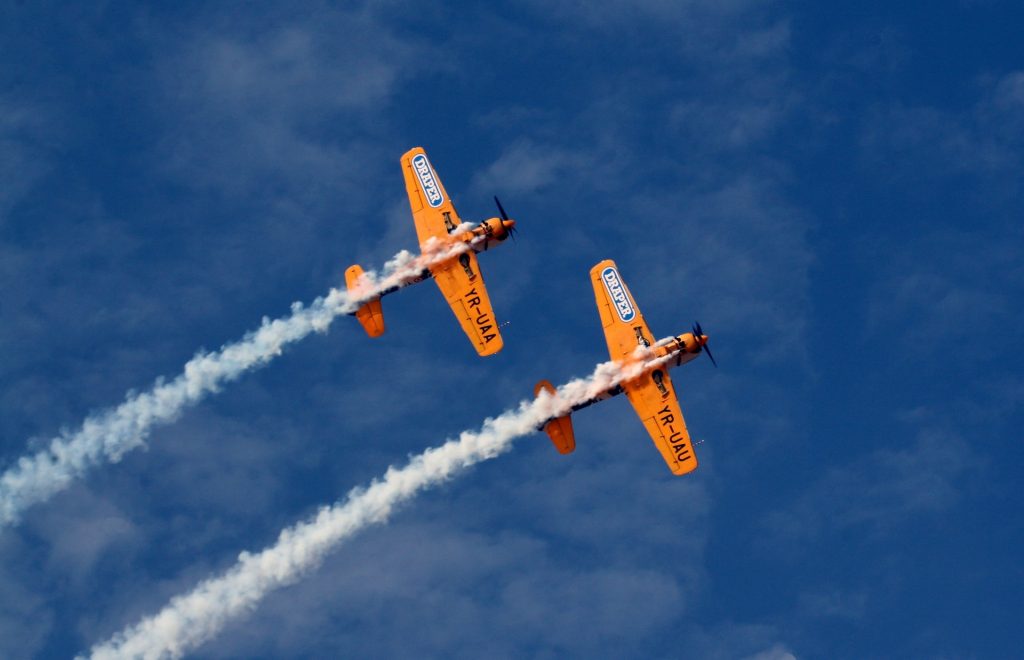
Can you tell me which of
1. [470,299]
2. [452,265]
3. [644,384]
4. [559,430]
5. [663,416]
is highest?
[452,265]

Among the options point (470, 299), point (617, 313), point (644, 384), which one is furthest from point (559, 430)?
point (470, 299)

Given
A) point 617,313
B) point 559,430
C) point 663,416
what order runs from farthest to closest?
point 617,313
point 663,416
point 559,430

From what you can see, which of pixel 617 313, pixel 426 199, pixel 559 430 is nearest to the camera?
pixel 559 430

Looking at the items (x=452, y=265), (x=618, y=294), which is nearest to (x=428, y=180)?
(x=452, y=265)

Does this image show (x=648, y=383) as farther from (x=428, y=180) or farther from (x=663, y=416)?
(x=428, y=180)

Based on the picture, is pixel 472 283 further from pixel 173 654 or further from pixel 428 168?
pixel 173 654

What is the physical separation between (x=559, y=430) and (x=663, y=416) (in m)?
6.02

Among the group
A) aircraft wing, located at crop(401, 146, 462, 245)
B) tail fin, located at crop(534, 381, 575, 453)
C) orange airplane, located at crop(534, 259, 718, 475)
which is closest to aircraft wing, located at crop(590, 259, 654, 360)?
orange airplane, located at crop(534, 259, 718, 475)

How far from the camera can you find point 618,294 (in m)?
162

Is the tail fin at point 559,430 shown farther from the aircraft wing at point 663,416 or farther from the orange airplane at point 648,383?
the aircraft wing at point 663,416

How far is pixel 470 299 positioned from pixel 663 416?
13.4 m

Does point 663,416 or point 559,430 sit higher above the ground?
point 559,430

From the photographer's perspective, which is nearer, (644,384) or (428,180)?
(644,384)

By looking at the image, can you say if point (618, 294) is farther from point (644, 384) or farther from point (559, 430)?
point (559, 430)
